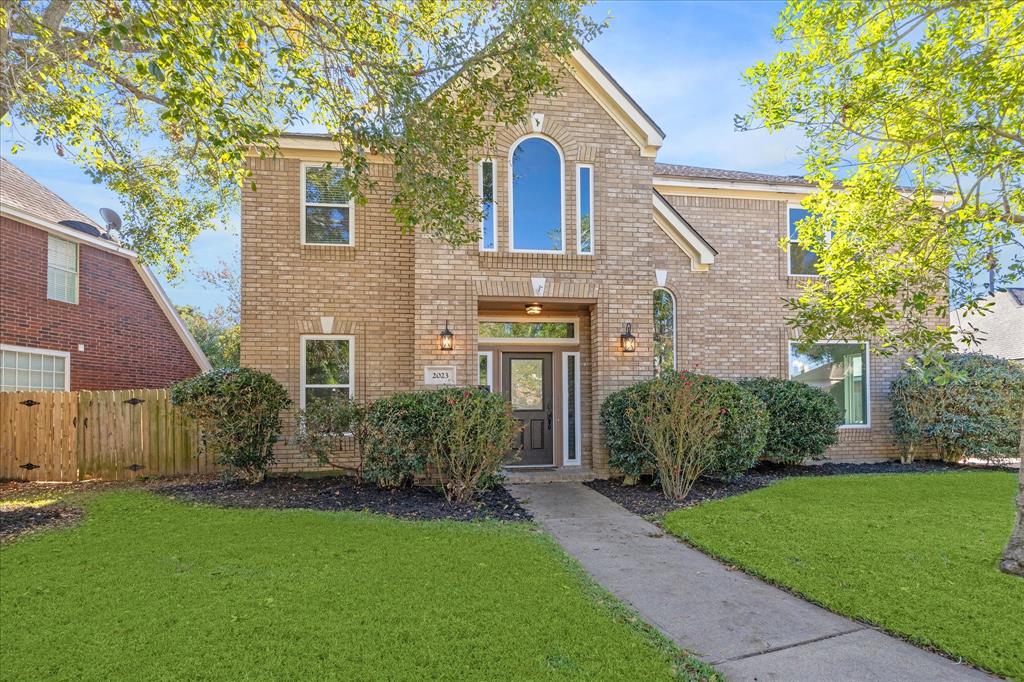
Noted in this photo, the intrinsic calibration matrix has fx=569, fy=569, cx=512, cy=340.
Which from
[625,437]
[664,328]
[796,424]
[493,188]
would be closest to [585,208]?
[493,188]

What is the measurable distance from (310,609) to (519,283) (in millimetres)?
6362

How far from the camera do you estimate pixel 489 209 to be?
31.1 feet

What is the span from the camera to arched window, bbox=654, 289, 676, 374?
443 inches

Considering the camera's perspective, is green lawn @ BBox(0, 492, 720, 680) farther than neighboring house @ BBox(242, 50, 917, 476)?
No

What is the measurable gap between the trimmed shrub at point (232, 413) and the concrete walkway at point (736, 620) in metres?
4.98

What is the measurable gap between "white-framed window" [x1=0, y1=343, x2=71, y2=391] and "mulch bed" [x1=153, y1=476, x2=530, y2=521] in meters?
5.41

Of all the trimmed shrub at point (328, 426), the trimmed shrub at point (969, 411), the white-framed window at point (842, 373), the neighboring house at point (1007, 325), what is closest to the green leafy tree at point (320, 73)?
the trimmed shrub at point (328, 426)

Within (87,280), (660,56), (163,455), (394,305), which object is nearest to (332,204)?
(394,305)

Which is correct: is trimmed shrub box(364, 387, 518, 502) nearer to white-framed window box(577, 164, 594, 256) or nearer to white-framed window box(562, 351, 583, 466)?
white-framed window box(562, 351, 583, 466)

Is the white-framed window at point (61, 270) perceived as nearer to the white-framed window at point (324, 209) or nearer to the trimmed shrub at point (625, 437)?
the white-framed window at point (324, 209)

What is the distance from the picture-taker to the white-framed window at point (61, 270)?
41.7ft

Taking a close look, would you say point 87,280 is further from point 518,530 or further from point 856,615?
point 856,615

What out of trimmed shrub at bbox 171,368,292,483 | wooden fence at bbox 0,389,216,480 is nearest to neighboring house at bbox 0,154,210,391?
wooden fence at bbox 0,389,216,480

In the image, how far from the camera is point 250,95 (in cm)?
645
